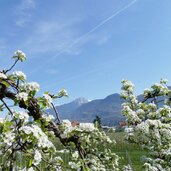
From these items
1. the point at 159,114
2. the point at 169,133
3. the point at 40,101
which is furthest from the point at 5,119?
the point at 159,114

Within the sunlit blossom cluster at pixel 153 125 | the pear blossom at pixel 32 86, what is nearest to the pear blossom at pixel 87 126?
the pear blossom at pixel 32 86

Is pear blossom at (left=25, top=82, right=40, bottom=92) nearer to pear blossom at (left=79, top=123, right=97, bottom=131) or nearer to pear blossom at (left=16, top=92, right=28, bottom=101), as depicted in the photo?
pear blossom at (left=16, top=92, right=28, bottom=101)

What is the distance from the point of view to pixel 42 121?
14.6ft

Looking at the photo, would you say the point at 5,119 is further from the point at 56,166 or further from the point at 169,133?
the point at 169,133

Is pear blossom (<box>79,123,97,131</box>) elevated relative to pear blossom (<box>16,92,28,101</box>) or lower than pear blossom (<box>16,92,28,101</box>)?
lower

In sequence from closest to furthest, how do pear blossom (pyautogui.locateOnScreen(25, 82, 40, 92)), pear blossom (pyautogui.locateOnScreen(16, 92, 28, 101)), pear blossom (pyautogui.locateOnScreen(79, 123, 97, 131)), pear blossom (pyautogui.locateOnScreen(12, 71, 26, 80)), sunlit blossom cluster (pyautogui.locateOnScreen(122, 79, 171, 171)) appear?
pear blossom (pyautogui.locateOnScreen(16, 92, 28, 101))
pear blossom (pyautogui.locateOnScreen(79, 123, 97, 131))
pear blossom (pyautogui.locateOnScreen(25, 82, 40, 92))
pear blossom (pyautogui.locateOnScreen(12, 71, 26, 80))
sunlit blossom cluster (pyautogui.locateOnScreen(122, 79, 171, 171))

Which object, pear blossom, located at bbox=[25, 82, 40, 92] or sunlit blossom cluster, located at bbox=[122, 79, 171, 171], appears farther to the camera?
sunlit blossom cluster, located at bbox=[122, 79, 171, 171]

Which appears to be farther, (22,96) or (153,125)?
(153,125)

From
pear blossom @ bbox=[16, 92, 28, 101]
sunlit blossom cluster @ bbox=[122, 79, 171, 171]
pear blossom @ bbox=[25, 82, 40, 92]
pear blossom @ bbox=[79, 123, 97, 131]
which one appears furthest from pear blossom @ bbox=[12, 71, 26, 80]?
sunlit blossom cluster @ bbox=[122, 79, 171, 171]

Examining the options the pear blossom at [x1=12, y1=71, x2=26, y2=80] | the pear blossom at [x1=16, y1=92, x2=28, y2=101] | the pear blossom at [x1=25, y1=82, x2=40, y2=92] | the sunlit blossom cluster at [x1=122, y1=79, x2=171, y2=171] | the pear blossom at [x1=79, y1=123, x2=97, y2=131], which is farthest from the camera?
the sunlit blossom cluster at [x1=122, y1=79, x2=171, y2=171]

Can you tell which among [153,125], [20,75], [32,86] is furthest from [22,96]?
[153,125]

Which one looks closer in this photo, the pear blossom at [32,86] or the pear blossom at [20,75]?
the pear blossom at [32,86]

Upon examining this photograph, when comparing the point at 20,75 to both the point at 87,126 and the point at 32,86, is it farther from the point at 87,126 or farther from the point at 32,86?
the point at 87,126

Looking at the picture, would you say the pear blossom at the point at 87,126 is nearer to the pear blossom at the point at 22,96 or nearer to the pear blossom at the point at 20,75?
the pear blossom at the point at 22,96
